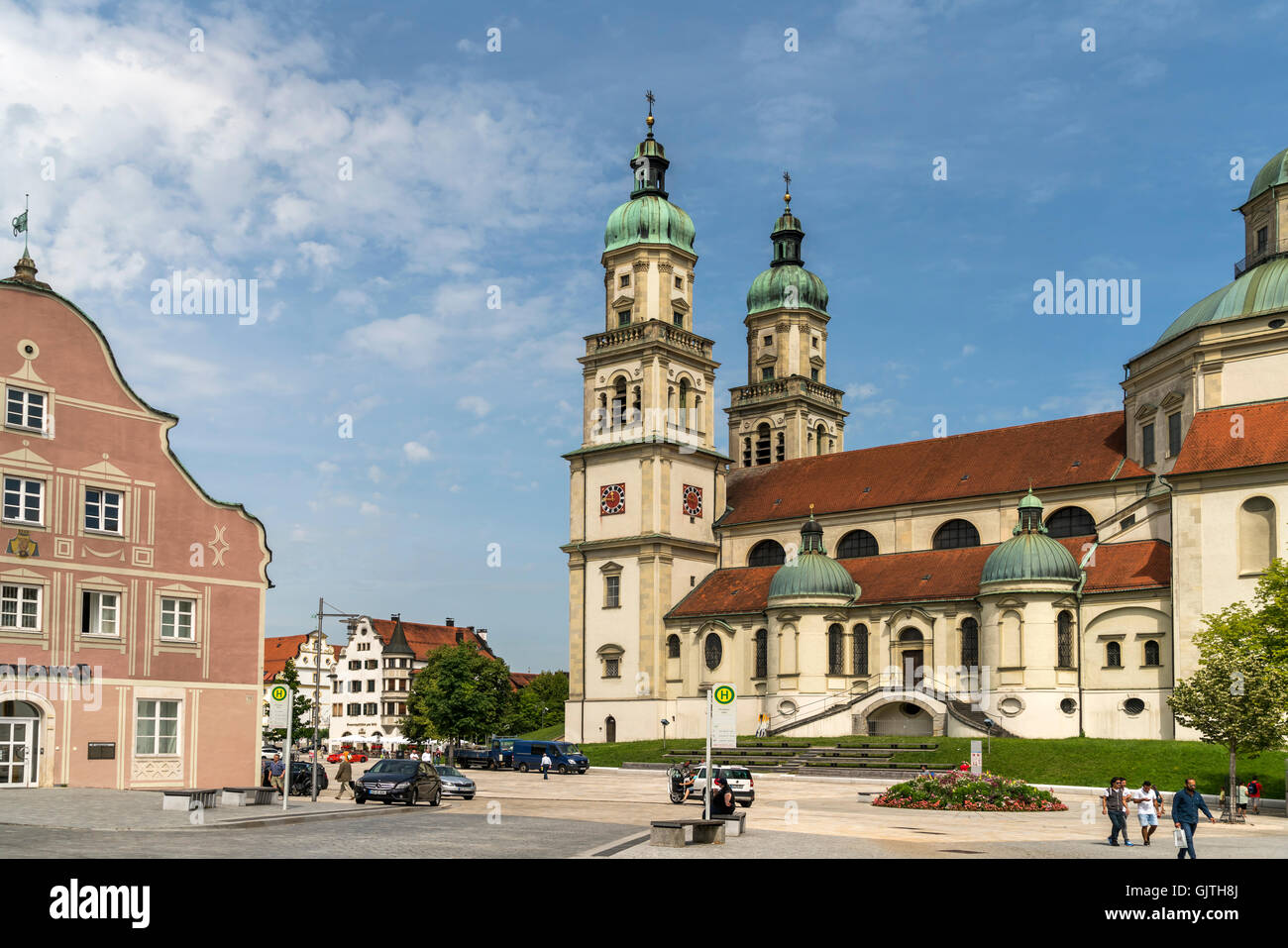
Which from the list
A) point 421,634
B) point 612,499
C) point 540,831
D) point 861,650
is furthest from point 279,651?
point 540,831

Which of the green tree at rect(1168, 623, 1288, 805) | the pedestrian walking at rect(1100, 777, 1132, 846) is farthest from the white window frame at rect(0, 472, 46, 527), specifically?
the green tree at rect(1168, 623, 1288, 805)

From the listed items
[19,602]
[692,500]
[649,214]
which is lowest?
[19,602]

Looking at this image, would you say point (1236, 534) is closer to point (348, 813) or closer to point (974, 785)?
point (974, 785)

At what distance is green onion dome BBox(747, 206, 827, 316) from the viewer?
341ft

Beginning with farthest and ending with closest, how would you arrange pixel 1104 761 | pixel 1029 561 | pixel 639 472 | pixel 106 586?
pixel 639 472 → pixel 1029 561 → pixel 1104 761 → pixel 106 586

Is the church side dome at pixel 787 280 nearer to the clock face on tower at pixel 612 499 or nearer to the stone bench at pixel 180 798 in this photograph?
the clock face on tower at pixel 612 499

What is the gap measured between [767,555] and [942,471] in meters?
12.3

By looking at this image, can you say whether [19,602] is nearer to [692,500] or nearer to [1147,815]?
[1147,815]

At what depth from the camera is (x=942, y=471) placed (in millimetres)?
78438

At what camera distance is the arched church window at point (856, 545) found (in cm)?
7944
